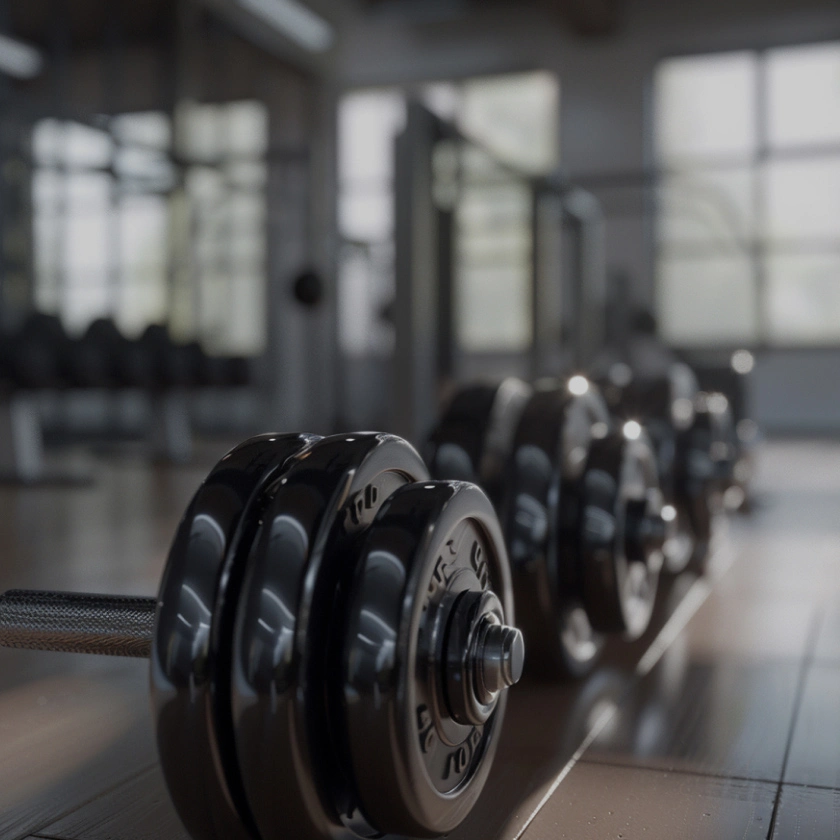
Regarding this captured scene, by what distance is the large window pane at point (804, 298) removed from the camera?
6.50 metres

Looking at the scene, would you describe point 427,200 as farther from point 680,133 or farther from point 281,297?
point 680,133

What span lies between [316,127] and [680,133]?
8.62 ft

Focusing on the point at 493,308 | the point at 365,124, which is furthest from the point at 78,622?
the point at 365,124

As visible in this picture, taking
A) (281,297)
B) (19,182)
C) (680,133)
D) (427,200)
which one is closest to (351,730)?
(427,200)

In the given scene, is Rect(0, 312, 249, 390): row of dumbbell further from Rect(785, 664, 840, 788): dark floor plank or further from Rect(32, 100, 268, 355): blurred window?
Rect(785, 664, 840, 788): dark floor plank

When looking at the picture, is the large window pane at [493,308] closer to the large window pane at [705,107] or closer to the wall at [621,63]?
the wall at [621,63]

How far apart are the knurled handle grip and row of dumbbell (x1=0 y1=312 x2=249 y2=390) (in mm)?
2858

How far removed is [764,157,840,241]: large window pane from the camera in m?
6.48

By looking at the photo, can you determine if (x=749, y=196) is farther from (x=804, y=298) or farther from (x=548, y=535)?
(x=548, y=535)

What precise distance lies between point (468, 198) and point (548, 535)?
4.11ft

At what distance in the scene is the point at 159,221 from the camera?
577cm

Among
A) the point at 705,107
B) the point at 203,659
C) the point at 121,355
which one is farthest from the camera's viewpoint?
the point at 705,107

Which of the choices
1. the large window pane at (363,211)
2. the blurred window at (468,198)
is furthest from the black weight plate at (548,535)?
the large window pane at (363,211)

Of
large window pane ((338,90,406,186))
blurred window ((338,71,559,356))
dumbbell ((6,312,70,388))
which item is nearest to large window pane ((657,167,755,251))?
blurred window ((338,71,559,356))
